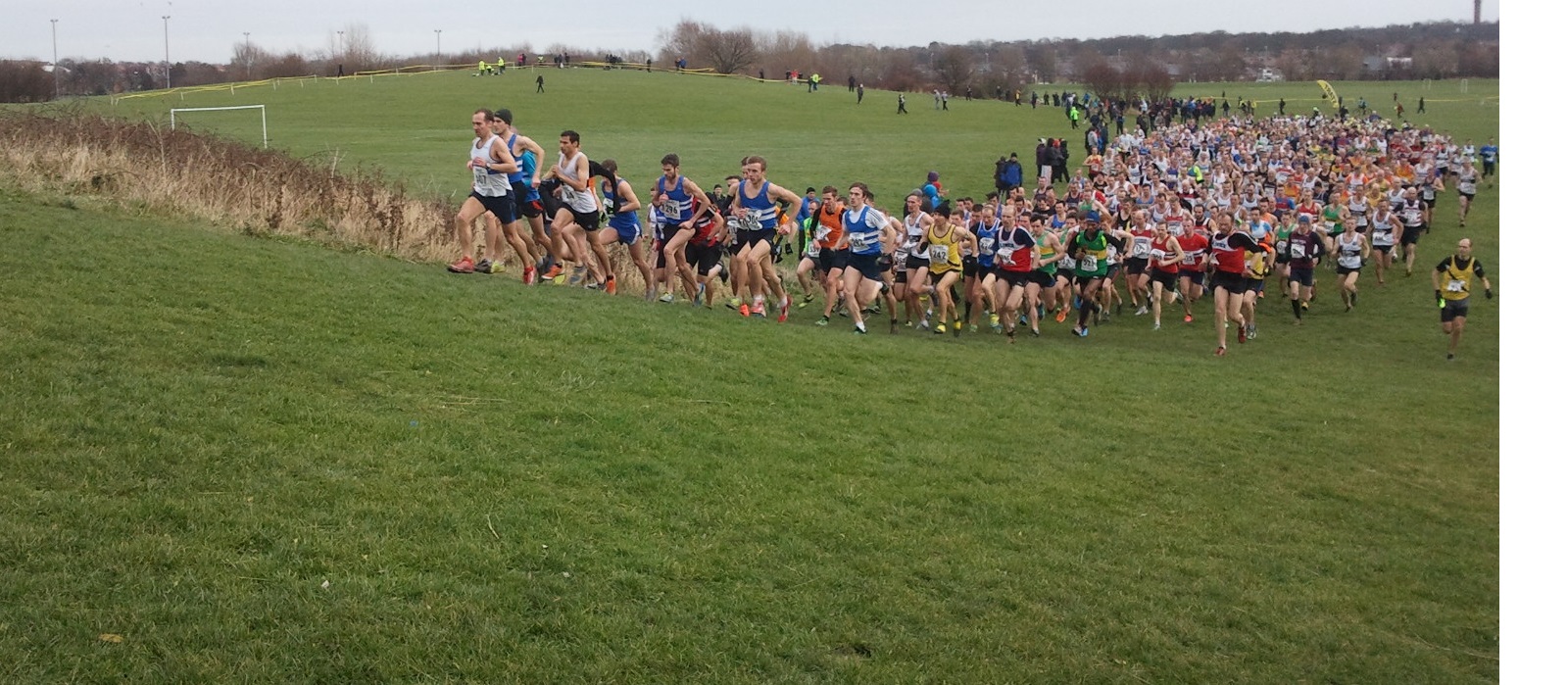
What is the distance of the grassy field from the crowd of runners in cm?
153

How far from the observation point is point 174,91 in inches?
2852

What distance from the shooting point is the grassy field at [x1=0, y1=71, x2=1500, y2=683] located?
6.11 m

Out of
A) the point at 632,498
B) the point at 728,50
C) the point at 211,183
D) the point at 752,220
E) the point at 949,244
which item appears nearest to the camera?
the point at 632,498

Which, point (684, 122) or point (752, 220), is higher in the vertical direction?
point (684, 122)

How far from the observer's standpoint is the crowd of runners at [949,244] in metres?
16.4

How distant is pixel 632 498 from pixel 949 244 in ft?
37.1

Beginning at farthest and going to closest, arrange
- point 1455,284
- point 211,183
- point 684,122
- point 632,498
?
point 684,122, point 1455,284, point 211,183, point 632,498

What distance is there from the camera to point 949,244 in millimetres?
18750

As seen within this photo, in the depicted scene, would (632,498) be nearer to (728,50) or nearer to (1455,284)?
(1455,284)

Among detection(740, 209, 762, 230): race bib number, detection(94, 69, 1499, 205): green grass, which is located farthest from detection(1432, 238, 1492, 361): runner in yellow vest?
detection(94, 69, 1499, 205): green grass

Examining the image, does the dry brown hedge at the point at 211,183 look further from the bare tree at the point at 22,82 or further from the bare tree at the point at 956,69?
the bare tree at the point at 956,69

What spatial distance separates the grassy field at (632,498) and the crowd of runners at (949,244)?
1527 millimetres

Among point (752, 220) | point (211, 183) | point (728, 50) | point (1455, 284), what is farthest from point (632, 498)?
point (728, 50)

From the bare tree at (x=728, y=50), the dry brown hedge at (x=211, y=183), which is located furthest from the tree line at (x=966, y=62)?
the dry brown hedge at (x=211, y=183)
